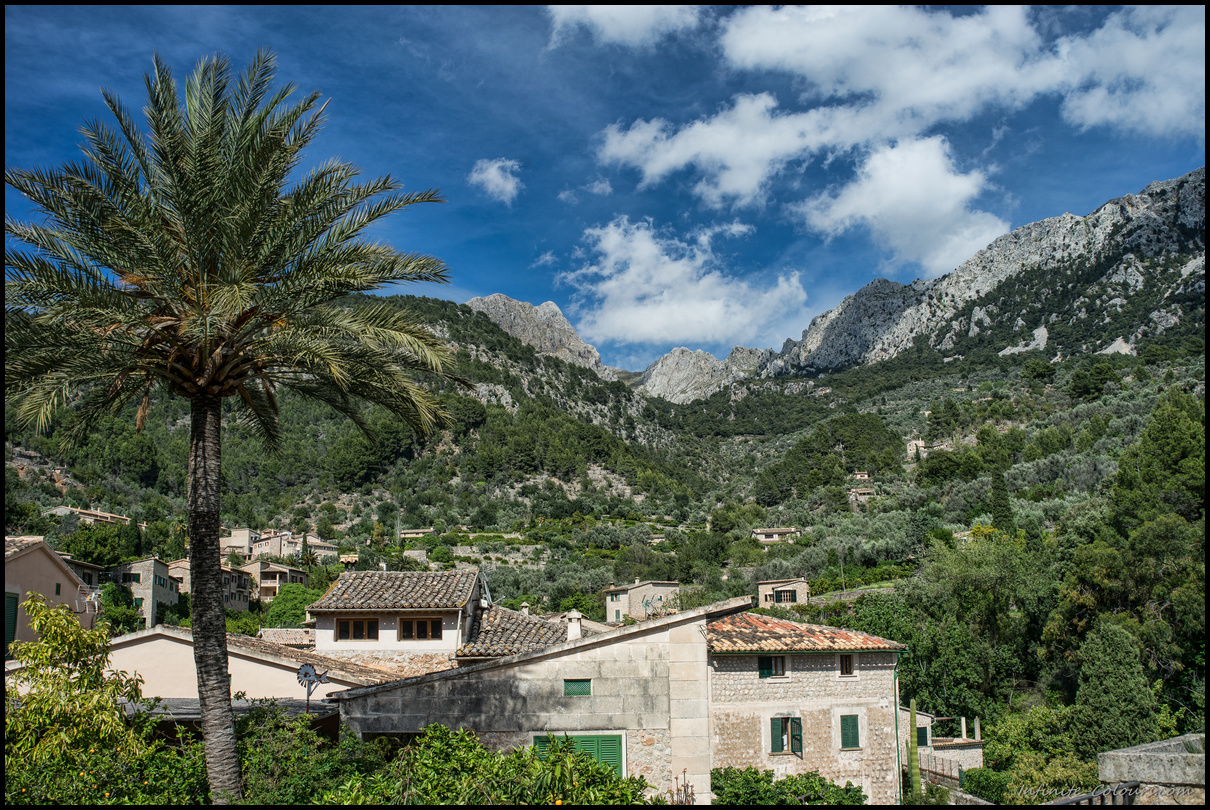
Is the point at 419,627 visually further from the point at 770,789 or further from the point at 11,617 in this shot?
the point at 770,789

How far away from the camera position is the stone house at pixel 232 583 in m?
55.2

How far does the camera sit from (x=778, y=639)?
18938mm

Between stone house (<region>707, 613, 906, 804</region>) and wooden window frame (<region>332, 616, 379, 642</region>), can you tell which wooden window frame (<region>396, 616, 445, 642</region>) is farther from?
stone house (<region>707, 613, 906, 804</region>)

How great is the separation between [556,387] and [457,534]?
170 ft

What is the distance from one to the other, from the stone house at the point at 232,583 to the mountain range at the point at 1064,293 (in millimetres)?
110176

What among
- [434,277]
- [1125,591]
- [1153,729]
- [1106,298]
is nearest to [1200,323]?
[1106,298]

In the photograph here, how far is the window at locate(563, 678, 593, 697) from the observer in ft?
42.8

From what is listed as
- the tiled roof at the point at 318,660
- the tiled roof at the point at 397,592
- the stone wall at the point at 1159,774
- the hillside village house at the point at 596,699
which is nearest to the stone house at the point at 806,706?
the hillside village house at the point at 596,699

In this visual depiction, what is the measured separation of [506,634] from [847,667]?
9359 mm

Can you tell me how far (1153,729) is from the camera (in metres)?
25.5

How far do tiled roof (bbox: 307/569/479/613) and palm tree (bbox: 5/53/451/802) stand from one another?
1202 cm

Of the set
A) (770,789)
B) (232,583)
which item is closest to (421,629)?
(770,789)

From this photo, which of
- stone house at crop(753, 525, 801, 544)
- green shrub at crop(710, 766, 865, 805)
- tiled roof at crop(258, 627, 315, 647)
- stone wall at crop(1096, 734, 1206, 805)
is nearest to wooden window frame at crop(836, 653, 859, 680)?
green shrub at crop(710, 766, 865, 805)

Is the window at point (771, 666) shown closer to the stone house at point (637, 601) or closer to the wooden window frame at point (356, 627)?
the wooden window frame at point (356, 627)
